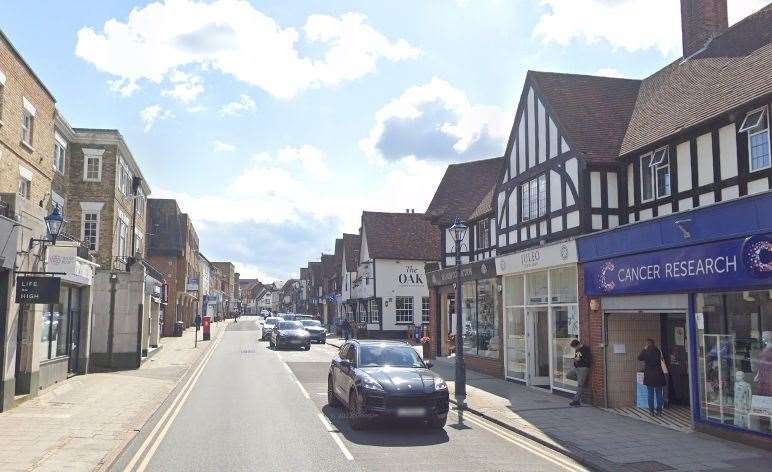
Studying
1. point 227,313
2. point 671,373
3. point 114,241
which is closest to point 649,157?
point 671,373

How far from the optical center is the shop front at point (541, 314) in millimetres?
17000

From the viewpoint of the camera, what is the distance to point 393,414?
11.6 meters

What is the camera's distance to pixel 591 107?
18.8 m

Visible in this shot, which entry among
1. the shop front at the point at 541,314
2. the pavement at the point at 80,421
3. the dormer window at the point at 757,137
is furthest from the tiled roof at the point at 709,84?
the pavement at the point at 80,421

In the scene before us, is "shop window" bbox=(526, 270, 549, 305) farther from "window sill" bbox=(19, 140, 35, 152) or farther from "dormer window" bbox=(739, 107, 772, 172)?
"window sill" bbox=(19, 140, 35, 152)

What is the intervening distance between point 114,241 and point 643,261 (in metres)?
23.0

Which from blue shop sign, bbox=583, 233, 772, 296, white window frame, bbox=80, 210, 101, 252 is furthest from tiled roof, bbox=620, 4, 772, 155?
white window frame, bbox=80, 210, 101, 252

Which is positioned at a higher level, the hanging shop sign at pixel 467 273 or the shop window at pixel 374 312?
the hanging shop sign at pixel 467 273

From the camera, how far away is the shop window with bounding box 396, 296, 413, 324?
4706 centimetres

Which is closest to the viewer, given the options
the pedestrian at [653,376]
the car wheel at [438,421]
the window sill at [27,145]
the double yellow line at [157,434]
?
the double yellow line at [157,434]

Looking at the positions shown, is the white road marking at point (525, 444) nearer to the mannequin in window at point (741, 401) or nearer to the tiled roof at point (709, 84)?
the mannequin in window at point (741, 401)

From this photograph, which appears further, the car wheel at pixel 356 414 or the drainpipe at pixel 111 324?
the drainpipe at pixel 111 324

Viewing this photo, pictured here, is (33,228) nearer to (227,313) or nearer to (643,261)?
(643,261)

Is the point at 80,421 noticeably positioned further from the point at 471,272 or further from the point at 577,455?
the point at 471,272
